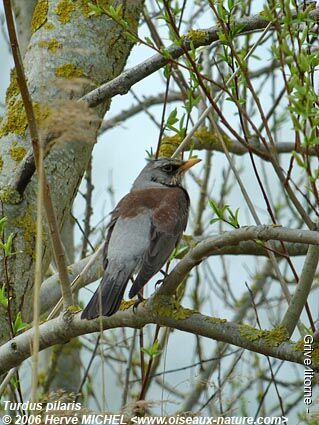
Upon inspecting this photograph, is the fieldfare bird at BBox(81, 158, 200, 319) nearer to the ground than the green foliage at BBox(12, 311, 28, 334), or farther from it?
farther from it

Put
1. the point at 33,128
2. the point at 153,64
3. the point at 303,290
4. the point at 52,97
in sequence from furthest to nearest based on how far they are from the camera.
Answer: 1. the point at 52,97
2. the point at 153,64
3. the point at 303,290
4. the point at 33,128

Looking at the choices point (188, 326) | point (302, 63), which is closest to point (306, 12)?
point (302, 63)

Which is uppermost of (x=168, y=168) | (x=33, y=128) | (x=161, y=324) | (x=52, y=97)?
(x=168, y=168)

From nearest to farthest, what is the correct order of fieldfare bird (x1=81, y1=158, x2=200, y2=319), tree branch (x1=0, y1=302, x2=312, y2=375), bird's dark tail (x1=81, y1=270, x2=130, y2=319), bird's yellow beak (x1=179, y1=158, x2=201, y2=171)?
1. tree branch (x1=0, y1=302, x2=312, y2=375)
2. bird's dark tail (x1=81, y1=270, x2=130, y2=319)
3. fieldfare bird (x1=81, y1=158, x2=200, y2=319)
4. bird's yellow beak (x1=179, y1=158, x2=201, y2=171)

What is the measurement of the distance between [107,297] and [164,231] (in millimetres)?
747

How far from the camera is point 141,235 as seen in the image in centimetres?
438

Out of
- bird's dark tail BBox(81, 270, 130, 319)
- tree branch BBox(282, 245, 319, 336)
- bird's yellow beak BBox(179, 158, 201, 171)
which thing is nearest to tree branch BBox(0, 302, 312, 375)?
bird's dark tail BBox(81, 270, 130, 319)

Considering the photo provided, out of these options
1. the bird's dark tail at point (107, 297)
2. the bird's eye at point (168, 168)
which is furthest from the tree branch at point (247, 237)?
the bird's eye at point (168, 168)

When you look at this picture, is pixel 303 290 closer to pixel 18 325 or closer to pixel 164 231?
pixel 164 231

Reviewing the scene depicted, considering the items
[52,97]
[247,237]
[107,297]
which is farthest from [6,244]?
[247,237]

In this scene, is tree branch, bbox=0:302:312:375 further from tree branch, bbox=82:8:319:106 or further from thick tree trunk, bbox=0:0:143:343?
tree branch, bbox=82:8:319:106

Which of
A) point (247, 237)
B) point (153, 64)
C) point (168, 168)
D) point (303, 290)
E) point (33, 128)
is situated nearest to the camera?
point (33, 128)

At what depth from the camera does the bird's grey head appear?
199 inches

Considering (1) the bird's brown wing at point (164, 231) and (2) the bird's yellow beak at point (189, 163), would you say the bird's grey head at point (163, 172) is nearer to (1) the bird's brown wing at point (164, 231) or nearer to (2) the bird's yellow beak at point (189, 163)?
(2) the bird's yellow beak at point (189, 163)
